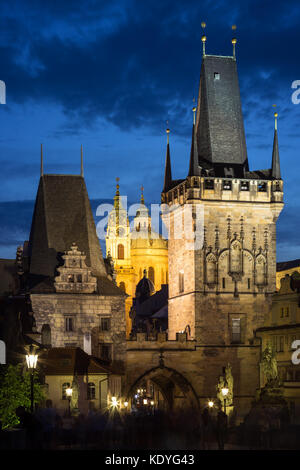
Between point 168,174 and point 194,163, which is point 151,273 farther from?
point 194,163

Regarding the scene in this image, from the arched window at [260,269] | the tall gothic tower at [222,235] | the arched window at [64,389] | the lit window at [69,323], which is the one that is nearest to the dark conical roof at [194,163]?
the tall gothic tower at [222,235]

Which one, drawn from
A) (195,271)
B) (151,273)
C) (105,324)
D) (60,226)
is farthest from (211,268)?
(151,273)

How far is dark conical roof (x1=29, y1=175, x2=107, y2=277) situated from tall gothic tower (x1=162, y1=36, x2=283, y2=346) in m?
6.67

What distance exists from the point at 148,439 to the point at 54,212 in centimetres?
3463

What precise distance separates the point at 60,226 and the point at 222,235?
10940 millimetres

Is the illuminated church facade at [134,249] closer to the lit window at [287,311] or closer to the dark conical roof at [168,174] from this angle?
the dark conical roof at [168,174]

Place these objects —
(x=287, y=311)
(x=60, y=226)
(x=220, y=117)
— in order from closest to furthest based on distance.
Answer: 1. (x=60, y=226)
2. (x=287, y=311)
3. (x=220, y=117)

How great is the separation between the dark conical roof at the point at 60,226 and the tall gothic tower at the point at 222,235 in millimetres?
6669

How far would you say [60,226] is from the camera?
6375cm

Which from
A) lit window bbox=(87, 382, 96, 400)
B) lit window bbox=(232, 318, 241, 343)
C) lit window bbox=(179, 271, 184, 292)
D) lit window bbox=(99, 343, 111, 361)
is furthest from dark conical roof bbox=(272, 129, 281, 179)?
lit window bbox=(87, 382, 96, 400)

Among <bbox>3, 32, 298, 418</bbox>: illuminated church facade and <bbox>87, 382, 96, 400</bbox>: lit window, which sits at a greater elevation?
<bbox>3, 32, 298, 418</bbox>: illuminated church facade

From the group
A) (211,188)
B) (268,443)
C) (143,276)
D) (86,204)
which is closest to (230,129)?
(211,188)

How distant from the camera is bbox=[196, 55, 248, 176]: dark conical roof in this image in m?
69.6

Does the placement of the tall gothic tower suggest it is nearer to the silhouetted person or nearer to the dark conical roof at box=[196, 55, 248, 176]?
the dark conical roof at box=[196, 55, 248, 176]
